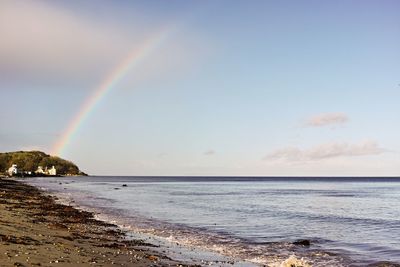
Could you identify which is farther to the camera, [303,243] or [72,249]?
[303,243]

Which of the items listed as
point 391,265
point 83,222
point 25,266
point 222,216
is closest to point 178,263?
point 25,266

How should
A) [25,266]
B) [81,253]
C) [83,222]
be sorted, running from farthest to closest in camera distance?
[83,222] < [81,253] < [25,266]

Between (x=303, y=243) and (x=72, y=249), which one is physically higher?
(x=72, y=249)

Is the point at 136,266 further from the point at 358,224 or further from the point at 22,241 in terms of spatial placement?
the point at 358,224

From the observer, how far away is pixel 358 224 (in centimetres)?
4166

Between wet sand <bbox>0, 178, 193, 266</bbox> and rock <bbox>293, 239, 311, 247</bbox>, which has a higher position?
wet sand <bbox>0, 178, 193, 266</bbox>

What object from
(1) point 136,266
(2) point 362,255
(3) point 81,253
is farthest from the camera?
(2) point 362,255

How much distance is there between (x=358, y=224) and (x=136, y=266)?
29796 mm

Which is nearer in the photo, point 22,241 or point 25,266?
point 25,266

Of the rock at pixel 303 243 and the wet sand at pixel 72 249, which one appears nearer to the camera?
the wet sand at pixel 72 249

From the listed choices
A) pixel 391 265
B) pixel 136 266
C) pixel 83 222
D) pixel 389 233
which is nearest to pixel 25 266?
pixel 136 266

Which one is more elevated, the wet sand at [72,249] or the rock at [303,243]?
the wet sand at [72,249]

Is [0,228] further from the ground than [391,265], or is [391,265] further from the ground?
[0,228]

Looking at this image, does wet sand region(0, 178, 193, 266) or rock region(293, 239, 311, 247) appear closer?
wet sand region(0, 178, 193, 266)
